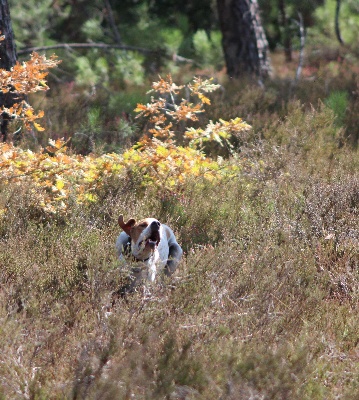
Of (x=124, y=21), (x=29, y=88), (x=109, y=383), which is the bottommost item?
(x=124, y=21)

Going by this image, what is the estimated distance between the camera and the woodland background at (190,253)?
3.28 m

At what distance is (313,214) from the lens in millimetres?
5047

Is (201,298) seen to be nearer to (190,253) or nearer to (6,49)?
(190,253)

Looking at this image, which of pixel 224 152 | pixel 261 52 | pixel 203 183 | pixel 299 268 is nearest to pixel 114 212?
pixel 203 183

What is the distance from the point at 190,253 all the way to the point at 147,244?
0.59 metres

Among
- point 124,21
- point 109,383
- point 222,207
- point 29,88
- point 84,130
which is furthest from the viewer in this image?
point 124,21

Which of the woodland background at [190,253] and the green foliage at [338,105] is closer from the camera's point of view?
the woodland background at [190,253]

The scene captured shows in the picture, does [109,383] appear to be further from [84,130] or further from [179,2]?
[179,2]

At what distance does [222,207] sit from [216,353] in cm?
216

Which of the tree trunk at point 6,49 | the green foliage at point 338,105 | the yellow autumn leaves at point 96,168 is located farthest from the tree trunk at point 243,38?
the yellow autumn leaves at point 96,168

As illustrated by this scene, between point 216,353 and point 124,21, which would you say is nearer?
point 216,353

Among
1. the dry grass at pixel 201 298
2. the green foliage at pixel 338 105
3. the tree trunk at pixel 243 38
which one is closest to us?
the dry grass at pixel 201 298

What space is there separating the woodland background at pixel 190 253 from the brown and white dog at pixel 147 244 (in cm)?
14

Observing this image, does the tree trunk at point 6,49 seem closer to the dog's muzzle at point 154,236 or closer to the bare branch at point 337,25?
the dog's muzzle at point 154,236
